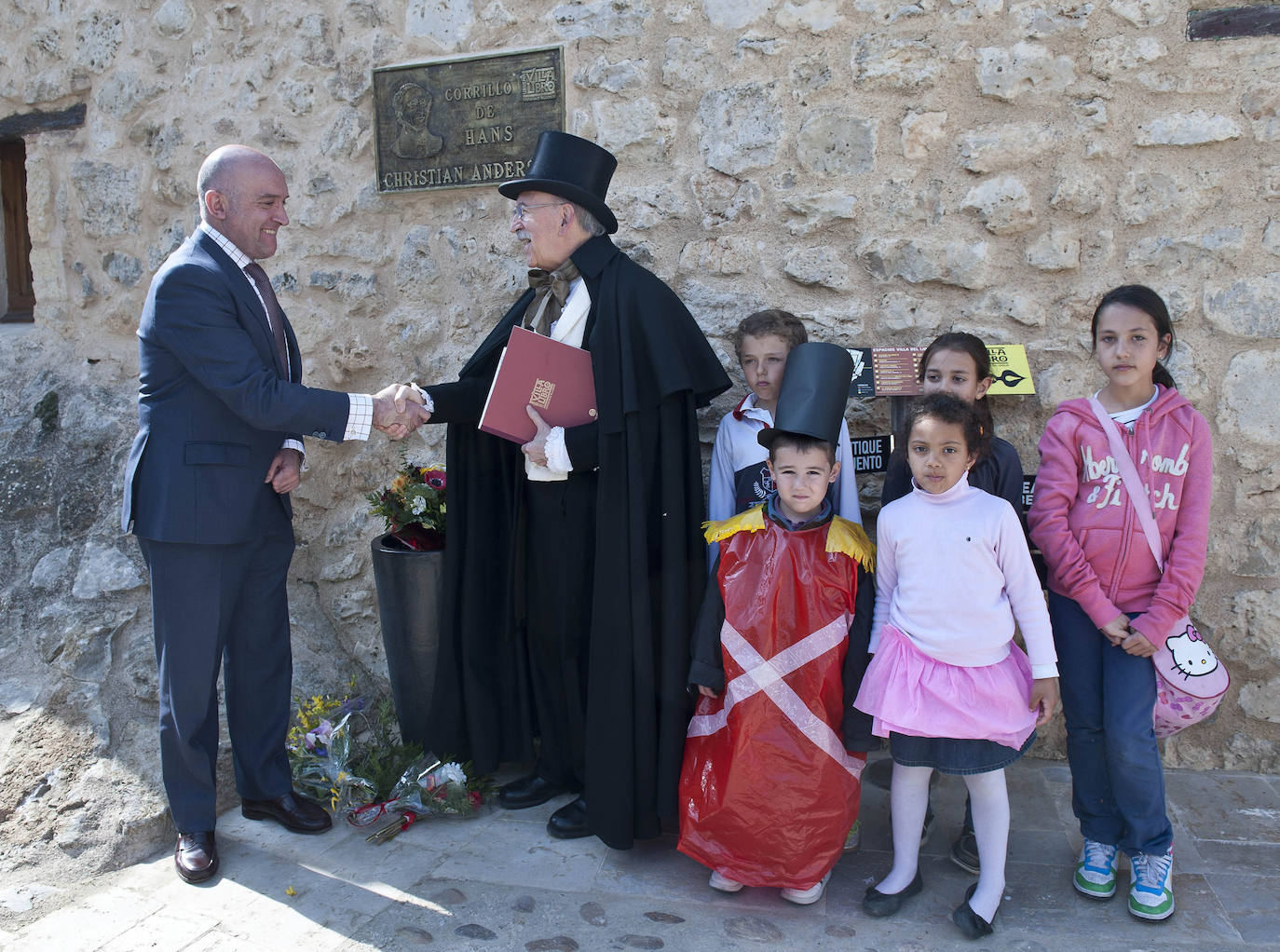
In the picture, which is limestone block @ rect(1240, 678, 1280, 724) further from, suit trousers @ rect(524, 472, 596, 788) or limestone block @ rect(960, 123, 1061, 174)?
suit trousers @ rect(524, 472, 596, 788)

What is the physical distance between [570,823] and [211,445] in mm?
1509

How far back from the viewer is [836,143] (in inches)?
135

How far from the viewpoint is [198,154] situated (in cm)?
421

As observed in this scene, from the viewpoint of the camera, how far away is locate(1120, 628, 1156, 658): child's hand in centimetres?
249

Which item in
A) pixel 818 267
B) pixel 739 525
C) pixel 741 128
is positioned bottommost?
pixel 739 525

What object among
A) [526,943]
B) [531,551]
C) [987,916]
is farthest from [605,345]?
[987,916]

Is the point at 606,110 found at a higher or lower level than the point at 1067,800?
higher

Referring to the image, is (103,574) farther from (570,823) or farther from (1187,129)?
(1187,129)

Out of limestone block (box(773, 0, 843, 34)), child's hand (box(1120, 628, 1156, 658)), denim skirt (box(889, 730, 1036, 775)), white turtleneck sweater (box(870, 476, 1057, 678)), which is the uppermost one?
limestone block (box(773, 0, 843, 34))

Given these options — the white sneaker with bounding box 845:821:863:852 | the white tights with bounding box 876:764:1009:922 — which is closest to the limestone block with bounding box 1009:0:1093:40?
the white tights with bounding box 876:764:1009:922

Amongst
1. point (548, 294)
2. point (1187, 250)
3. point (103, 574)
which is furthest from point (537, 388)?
point (103, 574)

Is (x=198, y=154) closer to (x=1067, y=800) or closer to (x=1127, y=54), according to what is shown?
(x=1127, y=54)

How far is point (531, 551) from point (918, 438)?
131cm

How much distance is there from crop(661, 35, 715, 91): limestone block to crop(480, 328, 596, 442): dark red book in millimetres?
1231
